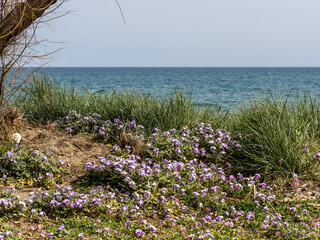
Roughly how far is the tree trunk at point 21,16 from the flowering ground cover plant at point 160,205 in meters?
1.79

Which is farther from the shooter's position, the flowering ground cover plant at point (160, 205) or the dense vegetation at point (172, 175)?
the dense vegetation at point (172, 175)

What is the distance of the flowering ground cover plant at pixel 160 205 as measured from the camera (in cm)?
378

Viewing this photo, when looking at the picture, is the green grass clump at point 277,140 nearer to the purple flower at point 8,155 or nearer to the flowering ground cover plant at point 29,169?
the flowering ground cover plant at point 29,169

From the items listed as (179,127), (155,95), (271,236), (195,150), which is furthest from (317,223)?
(155,95)

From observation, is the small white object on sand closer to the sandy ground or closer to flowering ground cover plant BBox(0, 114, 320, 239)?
the sandy ground

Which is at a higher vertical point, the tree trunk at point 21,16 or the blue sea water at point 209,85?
the tree trunk at point 21,16

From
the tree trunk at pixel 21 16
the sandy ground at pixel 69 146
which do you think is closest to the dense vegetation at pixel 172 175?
the sandy ground at pixel 69 146

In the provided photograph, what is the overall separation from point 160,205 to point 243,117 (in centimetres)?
312

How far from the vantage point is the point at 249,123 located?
6.53 m

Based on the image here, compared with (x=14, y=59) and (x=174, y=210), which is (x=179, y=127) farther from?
(x=14, y=59)

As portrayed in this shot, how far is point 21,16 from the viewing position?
498 centimetres

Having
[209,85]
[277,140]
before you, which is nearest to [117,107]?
[277,140]

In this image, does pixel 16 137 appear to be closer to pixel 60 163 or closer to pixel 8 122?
pixel 8 122

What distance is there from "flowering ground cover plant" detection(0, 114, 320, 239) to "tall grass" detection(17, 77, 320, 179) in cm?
28
